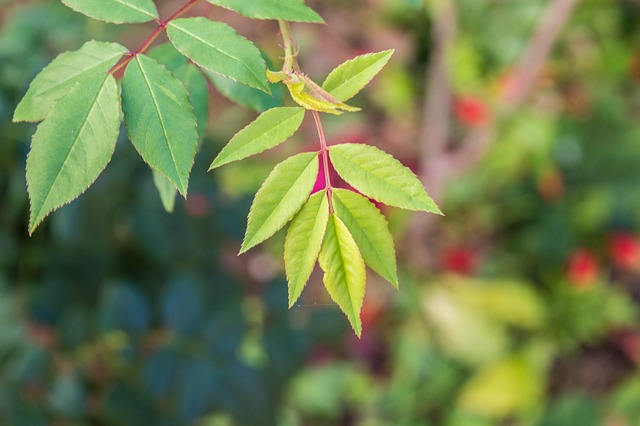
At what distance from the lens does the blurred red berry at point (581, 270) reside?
2.51 meters

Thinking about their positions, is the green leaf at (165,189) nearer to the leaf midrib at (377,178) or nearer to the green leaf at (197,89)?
the green leaf at (197,89)

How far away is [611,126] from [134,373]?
1966 millimetres

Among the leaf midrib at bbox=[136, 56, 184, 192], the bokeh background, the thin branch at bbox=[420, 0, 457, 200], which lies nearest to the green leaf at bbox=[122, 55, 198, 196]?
the leaf midrib at bbox=[136, 56, 184, 192]

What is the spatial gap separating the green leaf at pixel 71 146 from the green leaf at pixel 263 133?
0.31ft

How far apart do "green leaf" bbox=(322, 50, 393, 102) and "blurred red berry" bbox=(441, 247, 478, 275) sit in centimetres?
205

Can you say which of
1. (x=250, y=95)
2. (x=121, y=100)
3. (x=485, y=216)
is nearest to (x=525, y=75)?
(x=485, y=216)

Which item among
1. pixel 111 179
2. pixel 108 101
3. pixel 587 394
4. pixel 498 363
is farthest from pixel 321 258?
pixel 587 394

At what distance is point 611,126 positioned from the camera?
2592 mm

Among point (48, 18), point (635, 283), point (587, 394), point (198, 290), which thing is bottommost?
point (587, 394)

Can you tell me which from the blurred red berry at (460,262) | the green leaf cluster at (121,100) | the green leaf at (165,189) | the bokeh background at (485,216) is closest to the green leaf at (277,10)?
the green leaf cluster at (121,100)

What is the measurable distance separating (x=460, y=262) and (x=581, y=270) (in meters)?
0.41

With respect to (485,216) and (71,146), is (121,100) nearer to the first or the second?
(71,146)

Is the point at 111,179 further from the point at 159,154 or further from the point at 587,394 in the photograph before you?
the point at 587,394

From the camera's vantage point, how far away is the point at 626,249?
8.34 ft
